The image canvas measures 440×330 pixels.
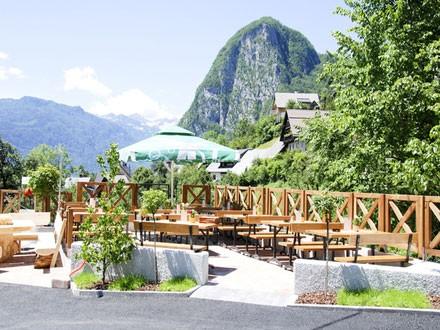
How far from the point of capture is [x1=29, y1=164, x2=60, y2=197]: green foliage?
674 inches

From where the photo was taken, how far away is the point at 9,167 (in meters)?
56.1

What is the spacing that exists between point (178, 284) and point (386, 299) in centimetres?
276

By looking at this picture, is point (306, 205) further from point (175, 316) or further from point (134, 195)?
point (175, 316)

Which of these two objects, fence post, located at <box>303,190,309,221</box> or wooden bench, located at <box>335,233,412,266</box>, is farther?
fence post, located at <box>303,190,309,221</box>

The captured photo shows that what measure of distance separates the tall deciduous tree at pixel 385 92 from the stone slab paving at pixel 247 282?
18.0ft

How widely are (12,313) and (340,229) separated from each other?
18.9 ft

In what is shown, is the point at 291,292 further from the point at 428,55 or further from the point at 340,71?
the point at 340,71

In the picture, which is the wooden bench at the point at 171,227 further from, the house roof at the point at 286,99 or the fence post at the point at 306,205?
the house roof at the point at 286,99

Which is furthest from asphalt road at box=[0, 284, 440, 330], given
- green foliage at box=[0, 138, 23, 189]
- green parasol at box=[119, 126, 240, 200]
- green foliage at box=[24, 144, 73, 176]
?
green foliage at box=[24, 144, 73, 176]

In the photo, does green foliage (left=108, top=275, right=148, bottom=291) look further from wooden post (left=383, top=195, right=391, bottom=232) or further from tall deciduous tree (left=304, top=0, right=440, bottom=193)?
tall deciduous tree (left=304, top=0, right=440, bottom=193)

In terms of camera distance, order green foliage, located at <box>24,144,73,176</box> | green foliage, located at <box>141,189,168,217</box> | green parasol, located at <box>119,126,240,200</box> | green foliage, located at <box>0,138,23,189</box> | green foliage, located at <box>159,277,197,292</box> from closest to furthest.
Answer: green foliage, located at <box>159,277,197,292</box>
green foliage, located at <box>141,189,168,217</box>
green parasol, located at <box>119,126,240,200</box>
green foliage, located at <box>0,138,23,189</box>
green foliage, located at <box>24,144,73,176</box>

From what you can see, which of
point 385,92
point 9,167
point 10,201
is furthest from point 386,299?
point 9,167

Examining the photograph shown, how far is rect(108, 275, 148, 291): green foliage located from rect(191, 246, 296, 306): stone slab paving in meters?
0.86

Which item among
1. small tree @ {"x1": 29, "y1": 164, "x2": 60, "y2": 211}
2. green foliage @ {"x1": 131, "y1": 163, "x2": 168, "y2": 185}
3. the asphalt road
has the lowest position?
the asphalt road
